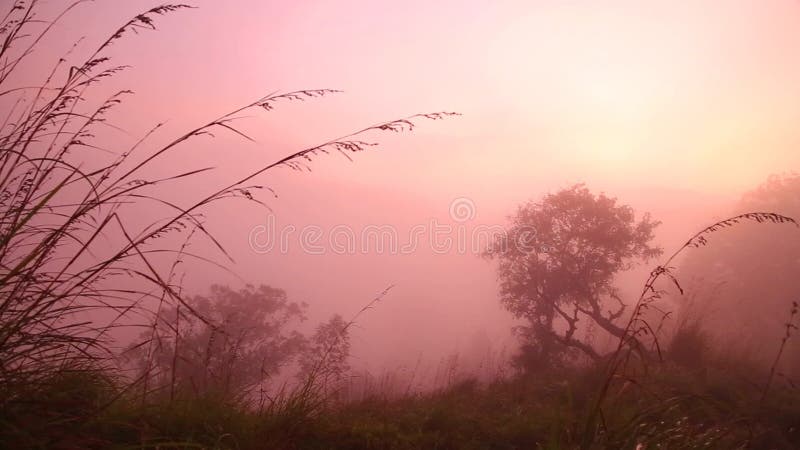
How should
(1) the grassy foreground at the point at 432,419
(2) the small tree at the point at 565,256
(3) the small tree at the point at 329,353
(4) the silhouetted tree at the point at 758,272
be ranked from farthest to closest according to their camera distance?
1. (4) the silhouetted tree at the point at 758,272
2. (2) the small tree at the point at 565,256
3. (3) the small tree at the point at 329,353
4. (1) the grassy foreground at the point at 432,419

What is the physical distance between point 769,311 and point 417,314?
319ft

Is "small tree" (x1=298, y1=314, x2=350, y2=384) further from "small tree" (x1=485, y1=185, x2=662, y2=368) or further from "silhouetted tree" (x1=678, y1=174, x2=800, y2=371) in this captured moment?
"silhouetted tree" (x1=678, y1=174, x2=800, y2=371)

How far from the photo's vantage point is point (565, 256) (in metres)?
21.3

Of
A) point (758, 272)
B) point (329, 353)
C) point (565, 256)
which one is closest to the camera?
point (329, 353)

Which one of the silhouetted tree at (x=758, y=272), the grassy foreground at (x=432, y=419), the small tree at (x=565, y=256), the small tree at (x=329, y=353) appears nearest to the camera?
the grassy foreground at (x=432, y=419)

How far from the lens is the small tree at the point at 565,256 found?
20.6m

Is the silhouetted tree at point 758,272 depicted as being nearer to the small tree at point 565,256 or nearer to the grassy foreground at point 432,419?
the small tree at point 565,256

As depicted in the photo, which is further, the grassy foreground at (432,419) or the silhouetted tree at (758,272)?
the silhouetted tree at (758,272)

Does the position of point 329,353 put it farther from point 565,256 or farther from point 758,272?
point 758,272

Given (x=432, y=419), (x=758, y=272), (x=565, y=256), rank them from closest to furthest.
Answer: (x=432, y=419) → (x=565, y=256) → (x=758, y=272)

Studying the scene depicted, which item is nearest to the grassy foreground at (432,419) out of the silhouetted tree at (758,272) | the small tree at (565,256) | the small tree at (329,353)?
the small tree at (329,353)

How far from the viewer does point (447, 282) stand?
504ft

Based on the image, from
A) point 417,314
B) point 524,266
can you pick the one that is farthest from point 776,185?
point 417,314

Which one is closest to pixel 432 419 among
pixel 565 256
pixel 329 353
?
pixel 329 353
